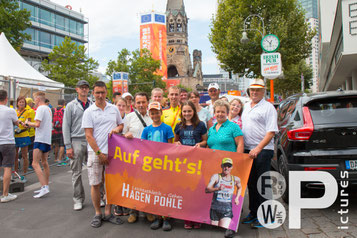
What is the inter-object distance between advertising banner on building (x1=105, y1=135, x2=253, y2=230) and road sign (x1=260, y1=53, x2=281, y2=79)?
302 inches

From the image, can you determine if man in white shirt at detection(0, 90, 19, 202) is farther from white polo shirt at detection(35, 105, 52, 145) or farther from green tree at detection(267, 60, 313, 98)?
green tree at detection(267, 60, 313, 98)

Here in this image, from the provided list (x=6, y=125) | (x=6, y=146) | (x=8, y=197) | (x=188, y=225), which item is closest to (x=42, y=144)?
(x=6, y=146)

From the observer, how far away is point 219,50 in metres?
23.7

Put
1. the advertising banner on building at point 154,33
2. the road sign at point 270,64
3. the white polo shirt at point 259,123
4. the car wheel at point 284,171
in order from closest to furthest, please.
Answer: the white polo shirt at point 259,123 → the car wheel at point 284,171 → the road sign at point 270,64 → the advertising banner on building at point 154,33

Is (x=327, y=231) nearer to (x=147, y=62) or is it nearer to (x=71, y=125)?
(x=71, y=125)

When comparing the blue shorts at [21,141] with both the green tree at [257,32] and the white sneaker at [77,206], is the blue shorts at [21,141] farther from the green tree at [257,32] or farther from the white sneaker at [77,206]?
the green tree at [257,32]

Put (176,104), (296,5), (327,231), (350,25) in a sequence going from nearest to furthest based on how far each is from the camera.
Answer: (327,231) → (176,104) → (350,25) → (296,5)

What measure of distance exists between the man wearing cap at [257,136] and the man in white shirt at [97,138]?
1.94 metres

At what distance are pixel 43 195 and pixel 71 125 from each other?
5.86 ft

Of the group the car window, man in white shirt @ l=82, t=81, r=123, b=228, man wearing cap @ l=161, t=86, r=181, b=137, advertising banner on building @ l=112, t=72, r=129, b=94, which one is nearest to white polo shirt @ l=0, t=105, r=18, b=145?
man in white shirt @ l=82, t=81, r=123, b=228

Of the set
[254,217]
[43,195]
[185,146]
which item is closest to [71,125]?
[43,195]

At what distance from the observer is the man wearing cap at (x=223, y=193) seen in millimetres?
3893

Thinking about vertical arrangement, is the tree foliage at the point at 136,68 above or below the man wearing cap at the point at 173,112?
above

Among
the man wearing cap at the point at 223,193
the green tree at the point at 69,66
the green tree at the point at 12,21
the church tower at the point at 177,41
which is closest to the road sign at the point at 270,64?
the man wearing cap at the point at 223,193
